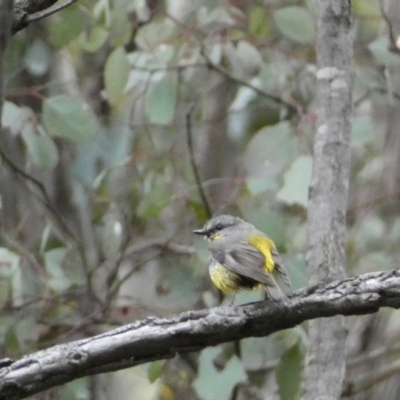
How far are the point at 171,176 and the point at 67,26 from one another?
126 centimetres

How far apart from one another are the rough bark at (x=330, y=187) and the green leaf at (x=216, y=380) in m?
0.56

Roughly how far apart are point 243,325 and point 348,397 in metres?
2.49

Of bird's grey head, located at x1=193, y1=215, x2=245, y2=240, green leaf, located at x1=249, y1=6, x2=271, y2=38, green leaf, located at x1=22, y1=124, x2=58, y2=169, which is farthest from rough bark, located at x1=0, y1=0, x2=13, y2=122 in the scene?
green leaf, located at x1=249, y1=6, x2=271, y2=38

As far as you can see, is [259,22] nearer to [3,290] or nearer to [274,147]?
[274,147]

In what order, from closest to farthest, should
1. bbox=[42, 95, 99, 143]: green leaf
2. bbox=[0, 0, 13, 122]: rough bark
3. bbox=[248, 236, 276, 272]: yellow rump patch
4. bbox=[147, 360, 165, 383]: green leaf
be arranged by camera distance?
bbox=[0, 0, 13, 122]: rough bark < bbox=[248, 236, 276, 272]: yellow rump patch < bbox=[147, 360, 165, 383]: green leaf < bbox=[42, 95, 99, 143]: green leaf

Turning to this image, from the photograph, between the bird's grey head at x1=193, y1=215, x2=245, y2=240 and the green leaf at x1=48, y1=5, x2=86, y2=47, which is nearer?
the bird's grey head at x1=193, y1=215, x2=245, y2=240

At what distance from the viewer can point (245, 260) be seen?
297 cm

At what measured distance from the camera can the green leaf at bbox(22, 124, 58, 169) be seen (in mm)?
3816

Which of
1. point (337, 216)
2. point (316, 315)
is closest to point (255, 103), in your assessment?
point (337, 216)

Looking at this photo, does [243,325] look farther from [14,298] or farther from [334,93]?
[14,298]

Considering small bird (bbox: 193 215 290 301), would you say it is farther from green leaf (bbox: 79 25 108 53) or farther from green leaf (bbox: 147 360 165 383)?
green leaf (bbox: 79 25 108 53)

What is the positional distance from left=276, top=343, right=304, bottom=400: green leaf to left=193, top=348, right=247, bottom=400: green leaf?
14 cm

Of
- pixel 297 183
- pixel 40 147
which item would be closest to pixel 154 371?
pixel 297 183

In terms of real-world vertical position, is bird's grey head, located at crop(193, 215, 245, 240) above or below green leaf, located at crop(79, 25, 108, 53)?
below
